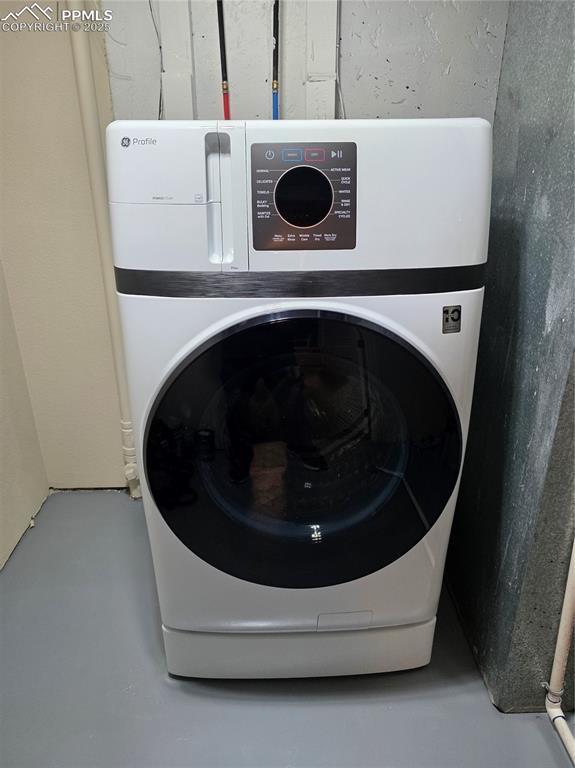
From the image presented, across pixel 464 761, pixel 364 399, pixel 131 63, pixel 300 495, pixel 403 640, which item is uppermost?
pixel 131 63

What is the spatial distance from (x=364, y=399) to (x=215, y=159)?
428 millimetres

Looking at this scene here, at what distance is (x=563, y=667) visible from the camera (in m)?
1.02

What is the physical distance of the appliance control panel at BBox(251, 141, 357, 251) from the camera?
0.84 m

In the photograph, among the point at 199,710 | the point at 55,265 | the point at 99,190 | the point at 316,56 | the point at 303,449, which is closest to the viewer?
the point at 303,449

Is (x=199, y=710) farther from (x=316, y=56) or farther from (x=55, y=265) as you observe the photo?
(x=316, y=56)

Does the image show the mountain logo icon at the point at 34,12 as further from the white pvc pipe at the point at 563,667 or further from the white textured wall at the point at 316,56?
the white pvc pipe at the point at 563,667

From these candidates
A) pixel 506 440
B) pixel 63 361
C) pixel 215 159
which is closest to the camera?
pixel 215 159

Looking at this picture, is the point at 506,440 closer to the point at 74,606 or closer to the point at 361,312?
the point at 361,312

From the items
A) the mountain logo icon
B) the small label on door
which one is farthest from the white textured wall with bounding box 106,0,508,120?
the small label on door

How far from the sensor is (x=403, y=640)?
113 centimetres

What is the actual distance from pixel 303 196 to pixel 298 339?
21 cm

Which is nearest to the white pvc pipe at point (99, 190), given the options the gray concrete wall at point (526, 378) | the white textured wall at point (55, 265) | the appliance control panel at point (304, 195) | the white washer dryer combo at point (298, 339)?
the white textured wall at point (55, 265)

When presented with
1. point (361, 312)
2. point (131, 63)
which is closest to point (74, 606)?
point (361, 312)

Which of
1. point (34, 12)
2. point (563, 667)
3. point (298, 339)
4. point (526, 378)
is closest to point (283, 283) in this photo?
point (298, 339)
